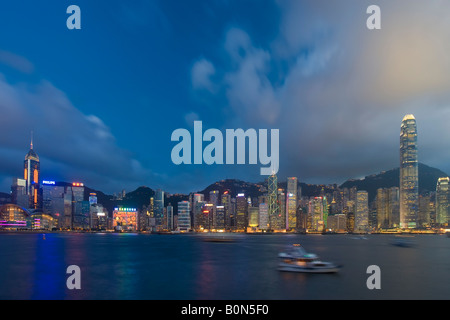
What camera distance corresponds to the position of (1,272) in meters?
76.6
